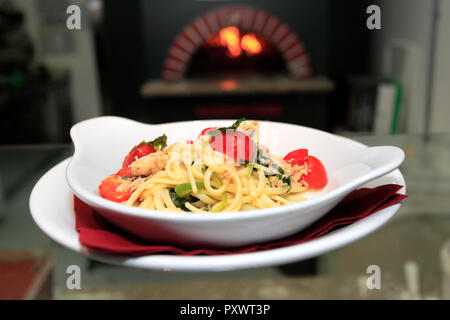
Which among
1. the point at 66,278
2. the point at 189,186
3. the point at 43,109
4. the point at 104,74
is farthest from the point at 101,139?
the point at 104,74

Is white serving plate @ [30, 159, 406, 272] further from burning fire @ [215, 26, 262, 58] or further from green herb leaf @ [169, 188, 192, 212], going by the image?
burning fire @ [215, 26, 262, 58]

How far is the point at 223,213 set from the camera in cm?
43

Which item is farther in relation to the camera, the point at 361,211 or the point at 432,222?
the point at 432,222

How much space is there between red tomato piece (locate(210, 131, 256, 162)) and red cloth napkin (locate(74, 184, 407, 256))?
0.39 feet

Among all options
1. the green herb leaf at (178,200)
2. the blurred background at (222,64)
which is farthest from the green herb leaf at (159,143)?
the blurred background at (222,64)

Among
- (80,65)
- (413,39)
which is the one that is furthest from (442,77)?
(80,65)

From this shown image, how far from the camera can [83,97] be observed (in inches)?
105

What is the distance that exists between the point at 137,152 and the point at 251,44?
8.29ft

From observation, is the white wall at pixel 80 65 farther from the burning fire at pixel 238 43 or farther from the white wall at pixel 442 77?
the white wall at pixel 442 77

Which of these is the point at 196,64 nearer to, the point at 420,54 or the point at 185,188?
the point at 420,54

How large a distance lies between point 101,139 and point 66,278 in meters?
0.29

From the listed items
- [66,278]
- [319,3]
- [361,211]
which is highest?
[319,3]

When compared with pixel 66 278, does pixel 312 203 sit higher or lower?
higher

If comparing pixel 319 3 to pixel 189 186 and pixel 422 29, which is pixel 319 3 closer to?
pixel 422 29
